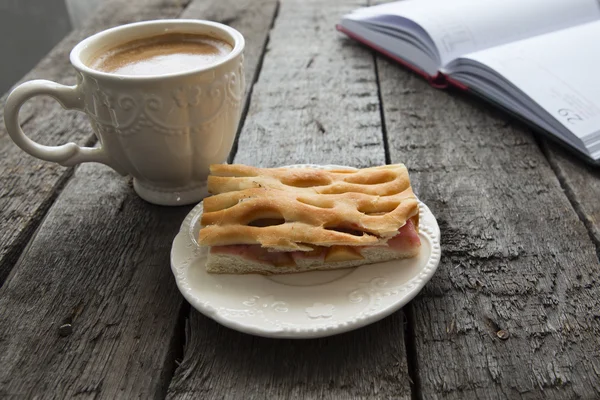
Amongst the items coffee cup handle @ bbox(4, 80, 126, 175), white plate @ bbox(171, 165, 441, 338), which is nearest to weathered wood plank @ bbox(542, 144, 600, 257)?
white plate @ bbox(171, 165, 441, 338)

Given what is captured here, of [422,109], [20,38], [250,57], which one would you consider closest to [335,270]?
A: [422,109]

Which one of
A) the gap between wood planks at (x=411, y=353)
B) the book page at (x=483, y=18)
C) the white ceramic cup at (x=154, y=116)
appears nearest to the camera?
the gap between wood planks at (x=411, y=353)

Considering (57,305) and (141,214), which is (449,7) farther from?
(57,305)

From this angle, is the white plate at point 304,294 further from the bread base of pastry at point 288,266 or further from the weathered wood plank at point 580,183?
the weathered wood plank at point 580,183

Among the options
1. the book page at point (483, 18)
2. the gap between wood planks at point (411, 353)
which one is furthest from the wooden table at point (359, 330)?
the book page at point (483, 18)

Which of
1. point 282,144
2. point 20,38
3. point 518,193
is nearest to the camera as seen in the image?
point 518,193

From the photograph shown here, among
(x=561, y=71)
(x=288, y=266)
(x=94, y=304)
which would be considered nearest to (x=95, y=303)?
(x=94, y=304)

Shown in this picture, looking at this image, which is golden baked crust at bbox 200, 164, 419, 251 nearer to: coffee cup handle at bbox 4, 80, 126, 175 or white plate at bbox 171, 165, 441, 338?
white plate at bbox 171, 165, 441, 338
